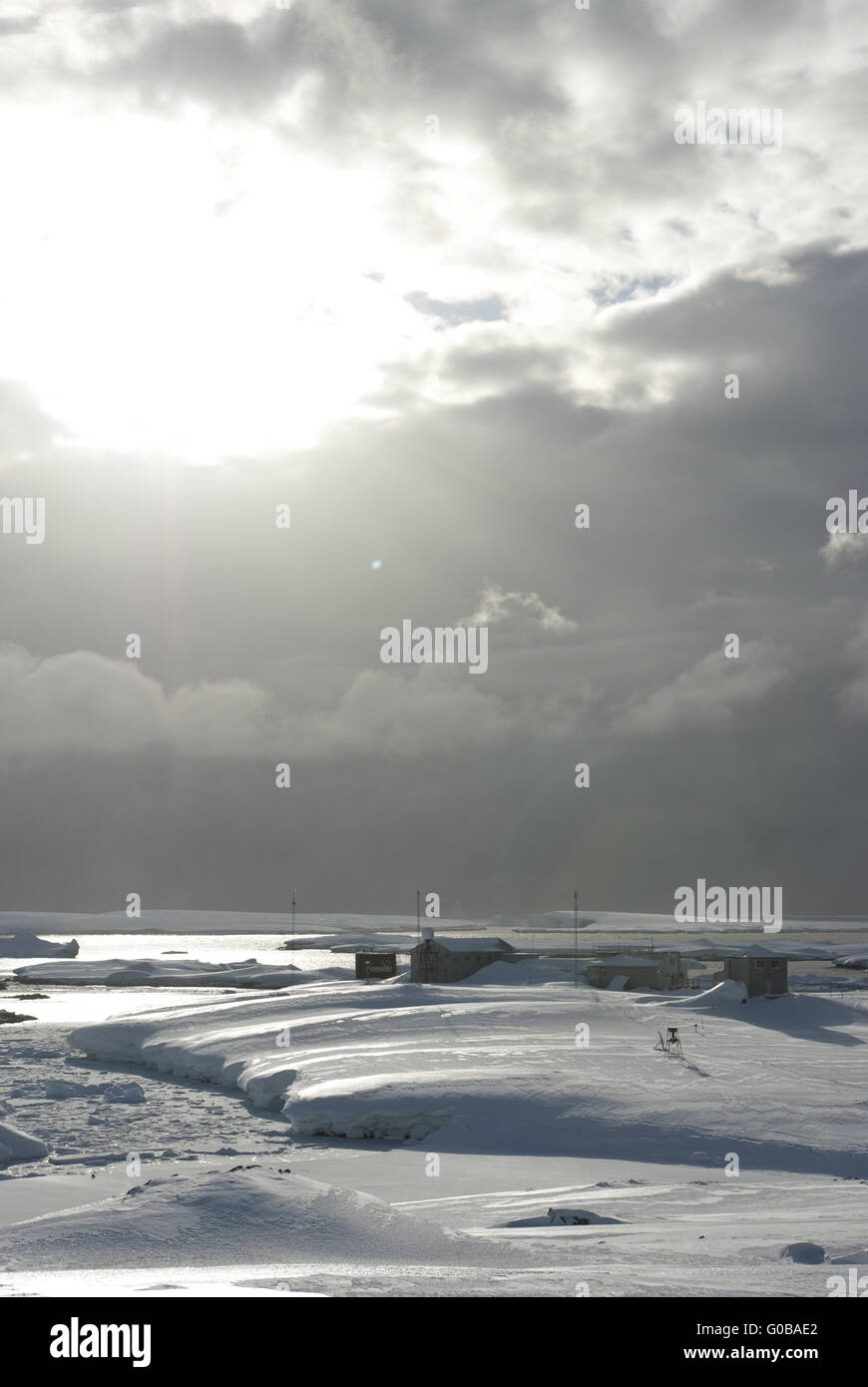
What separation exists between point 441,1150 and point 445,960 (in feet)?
157

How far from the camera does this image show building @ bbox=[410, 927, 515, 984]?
72750 mm

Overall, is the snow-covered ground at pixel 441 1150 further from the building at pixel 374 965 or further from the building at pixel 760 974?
the building at pixel 374 965

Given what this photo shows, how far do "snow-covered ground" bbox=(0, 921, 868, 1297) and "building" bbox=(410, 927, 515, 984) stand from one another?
61.4 feet

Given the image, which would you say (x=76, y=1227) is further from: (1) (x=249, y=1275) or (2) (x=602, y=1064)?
(2) (x=602, y=1064)

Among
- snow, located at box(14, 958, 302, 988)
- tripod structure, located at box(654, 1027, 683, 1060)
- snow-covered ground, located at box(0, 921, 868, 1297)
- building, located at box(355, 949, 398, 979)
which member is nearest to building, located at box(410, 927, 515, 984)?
building, located at box(355, 949, 398, 979)

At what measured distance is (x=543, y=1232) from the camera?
17531 millimetres

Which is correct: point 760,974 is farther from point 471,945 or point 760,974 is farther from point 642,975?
point 471,945

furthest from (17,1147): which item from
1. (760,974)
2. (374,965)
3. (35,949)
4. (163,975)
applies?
(35,949)

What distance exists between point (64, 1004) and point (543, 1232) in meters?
72.9

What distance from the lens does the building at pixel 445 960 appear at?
7275cm

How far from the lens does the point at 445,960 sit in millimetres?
74375

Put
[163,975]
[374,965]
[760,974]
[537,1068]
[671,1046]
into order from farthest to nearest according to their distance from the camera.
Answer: [163,975] < [374,965] < [760,974] < [671,1046] < [537,1068]
